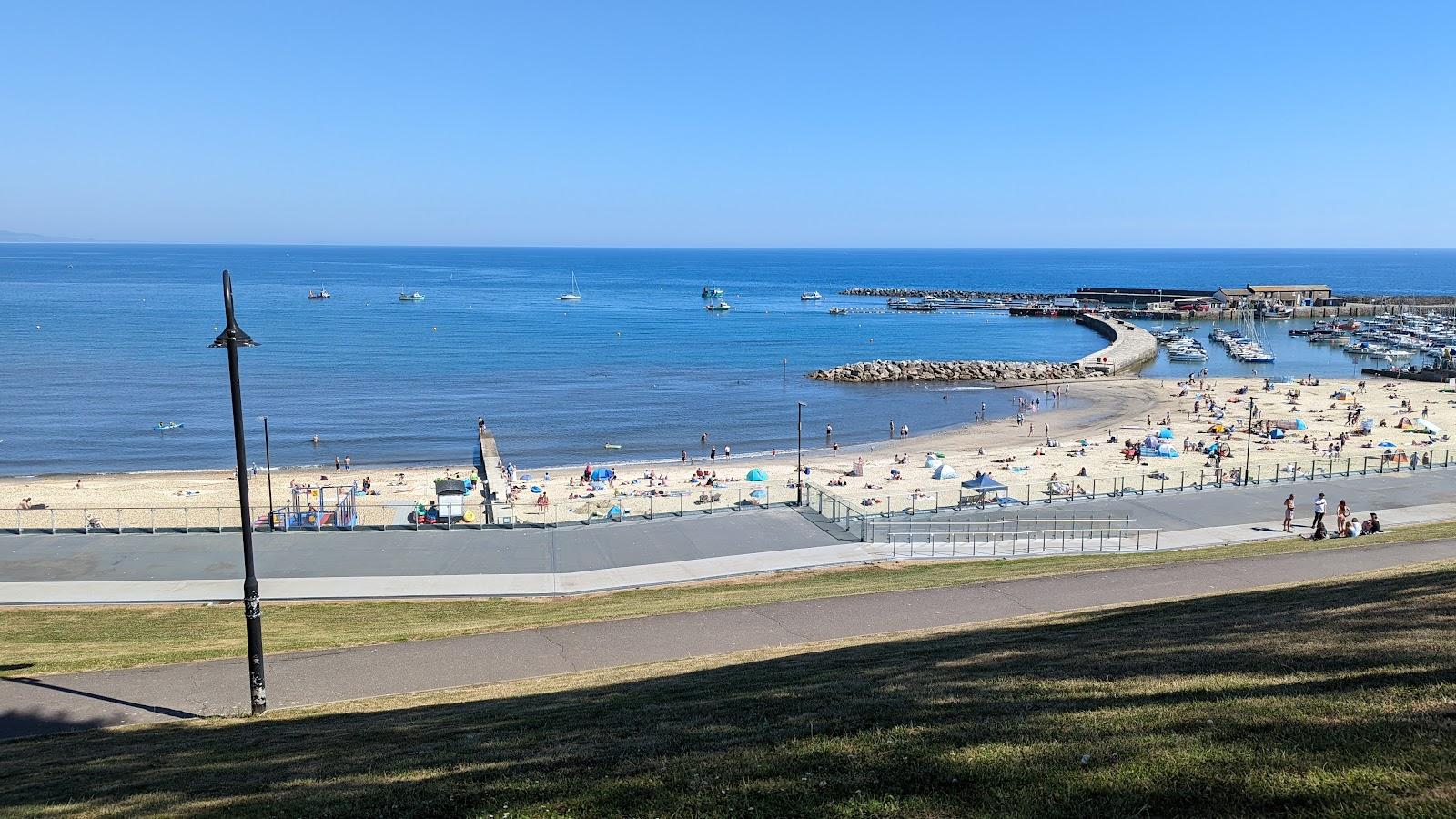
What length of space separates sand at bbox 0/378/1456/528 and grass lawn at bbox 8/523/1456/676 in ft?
25.6

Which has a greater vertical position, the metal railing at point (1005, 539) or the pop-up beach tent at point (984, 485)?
the metal railing at point (1005, 539)

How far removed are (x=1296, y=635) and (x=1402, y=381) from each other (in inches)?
3201

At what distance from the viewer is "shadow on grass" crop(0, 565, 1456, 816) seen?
6.36 m

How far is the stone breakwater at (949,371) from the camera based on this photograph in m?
83.3

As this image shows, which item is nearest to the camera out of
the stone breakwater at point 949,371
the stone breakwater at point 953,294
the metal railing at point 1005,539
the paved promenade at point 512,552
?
the paved promenade at point 512,552

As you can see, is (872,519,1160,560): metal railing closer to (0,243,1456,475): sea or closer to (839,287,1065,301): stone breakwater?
(0,243,1456,475): sea

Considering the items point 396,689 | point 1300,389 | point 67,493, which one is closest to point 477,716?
point 396,689

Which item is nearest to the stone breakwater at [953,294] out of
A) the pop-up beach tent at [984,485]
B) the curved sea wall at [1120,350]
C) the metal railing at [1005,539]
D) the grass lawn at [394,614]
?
the curved sea wall at [1120,350]

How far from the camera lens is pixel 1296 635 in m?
10.3

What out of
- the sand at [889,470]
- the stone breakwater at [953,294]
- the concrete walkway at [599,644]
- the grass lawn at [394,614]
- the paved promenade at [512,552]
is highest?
the stone breakwater at [953,294]

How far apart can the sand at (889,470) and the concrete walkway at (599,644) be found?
1155 cm

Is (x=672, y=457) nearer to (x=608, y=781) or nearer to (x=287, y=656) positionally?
(x=287, y=656)

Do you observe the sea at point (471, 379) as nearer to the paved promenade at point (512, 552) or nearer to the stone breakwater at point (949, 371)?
the stone breakwater at point (949, 371)

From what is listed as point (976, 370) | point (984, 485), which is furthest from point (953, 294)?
→ point (984, 485)
